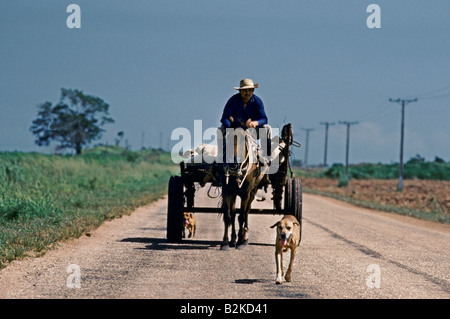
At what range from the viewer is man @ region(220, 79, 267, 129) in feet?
39.2

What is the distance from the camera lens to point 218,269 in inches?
375

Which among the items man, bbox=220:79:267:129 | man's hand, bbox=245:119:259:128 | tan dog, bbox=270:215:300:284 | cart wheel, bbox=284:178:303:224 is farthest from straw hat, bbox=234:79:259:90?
tan dog, bbox=270:215:300:284

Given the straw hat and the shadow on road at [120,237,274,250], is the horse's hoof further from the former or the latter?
the straw hat

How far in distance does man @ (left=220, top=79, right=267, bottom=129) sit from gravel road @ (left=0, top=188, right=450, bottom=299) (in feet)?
7.91

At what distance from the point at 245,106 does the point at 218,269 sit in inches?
145

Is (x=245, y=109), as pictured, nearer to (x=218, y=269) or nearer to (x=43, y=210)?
(x=218, y=269)

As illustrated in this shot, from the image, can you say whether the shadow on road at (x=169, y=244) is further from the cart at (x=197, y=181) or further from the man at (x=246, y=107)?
the man at (x=246, y=107)

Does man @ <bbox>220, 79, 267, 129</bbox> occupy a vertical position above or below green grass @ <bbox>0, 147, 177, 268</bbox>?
above

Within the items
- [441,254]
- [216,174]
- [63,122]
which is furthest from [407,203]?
[63,122]

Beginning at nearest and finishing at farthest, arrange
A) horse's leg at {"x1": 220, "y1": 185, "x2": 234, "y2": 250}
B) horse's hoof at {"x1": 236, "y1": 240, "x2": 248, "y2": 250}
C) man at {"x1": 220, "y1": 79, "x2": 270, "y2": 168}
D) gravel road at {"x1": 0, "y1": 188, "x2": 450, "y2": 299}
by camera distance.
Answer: gravel road at {"x1": 0, "y1": 188, "x2": 450, "y2": 299}, horse's leg at {"x1": 220, "y1": 185, "x2": 234, "y2": 250}, man at {"x1": 220, "y1": 79, "x2": 270, "y2": 168}, horse's hoof at {"x1": 236, "y1": 240, "x2": 248, "y2": 250}

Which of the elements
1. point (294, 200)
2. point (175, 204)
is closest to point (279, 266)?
point (294, 200)

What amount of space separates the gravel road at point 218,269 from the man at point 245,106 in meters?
2.41
